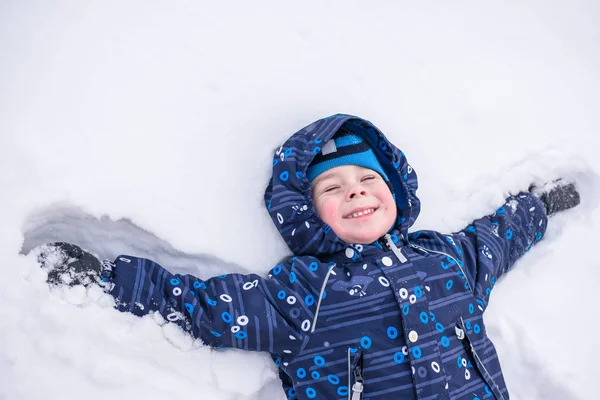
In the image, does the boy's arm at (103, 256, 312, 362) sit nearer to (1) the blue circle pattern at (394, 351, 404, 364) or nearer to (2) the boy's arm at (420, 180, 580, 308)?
(1) the blue circle pattern at (394, 351, 404, 364)

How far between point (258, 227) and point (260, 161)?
26cm

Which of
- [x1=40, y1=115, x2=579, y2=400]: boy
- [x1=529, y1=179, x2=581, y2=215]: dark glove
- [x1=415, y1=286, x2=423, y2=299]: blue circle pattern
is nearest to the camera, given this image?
[x1=40, y1=115, x2=579, y2=400]: boy

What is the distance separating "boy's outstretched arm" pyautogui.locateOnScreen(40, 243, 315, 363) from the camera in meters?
1.57

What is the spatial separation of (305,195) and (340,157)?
20 cm

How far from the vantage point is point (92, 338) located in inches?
60.4

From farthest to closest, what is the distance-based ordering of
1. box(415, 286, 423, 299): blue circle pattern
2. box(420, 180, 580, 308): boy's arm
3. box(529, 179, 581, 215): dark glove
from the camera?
1. box(529, 179, 581, 215): dark glove
2. box(420, 180, 580, 308): boy's arm
3. box(415, 286, 423, 299): blue circle pattern

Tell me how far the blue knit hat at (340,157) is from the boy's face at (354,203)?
0.02m

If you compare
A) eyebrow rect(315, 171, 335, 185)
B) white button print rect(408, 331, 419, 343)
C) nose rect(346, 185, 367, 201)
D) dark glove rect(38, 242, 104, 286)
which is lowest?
white button print rect(408, 331, 419, 343)

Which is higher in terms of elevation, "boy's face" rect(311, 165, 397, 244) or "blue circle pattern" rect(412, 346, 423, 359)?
"boy's face" rect(311, 165, 397, 244)

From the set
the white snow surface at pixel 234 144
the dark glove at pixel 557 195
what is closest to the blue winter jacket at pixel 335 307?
the white snow surface at pixel 234 144

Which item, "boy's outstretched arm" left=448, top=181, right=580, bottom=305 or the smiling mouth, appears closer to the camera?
the smiling mouth

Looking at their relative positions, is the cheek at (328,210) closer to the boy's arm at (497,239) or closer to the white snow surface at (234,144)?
the white snow surface at (234,144)

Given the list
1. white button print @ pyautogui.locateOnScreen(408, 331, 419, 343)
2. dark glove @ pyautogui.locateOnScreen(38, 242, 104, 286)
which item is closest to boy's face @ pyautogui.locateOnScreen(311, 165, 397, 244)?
white button print @ pyautogui.locateOnScreen(408, 331, 419, 343)

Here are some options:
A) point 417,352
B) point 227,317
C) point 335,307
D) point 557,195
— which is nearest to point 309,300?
point 335,307
